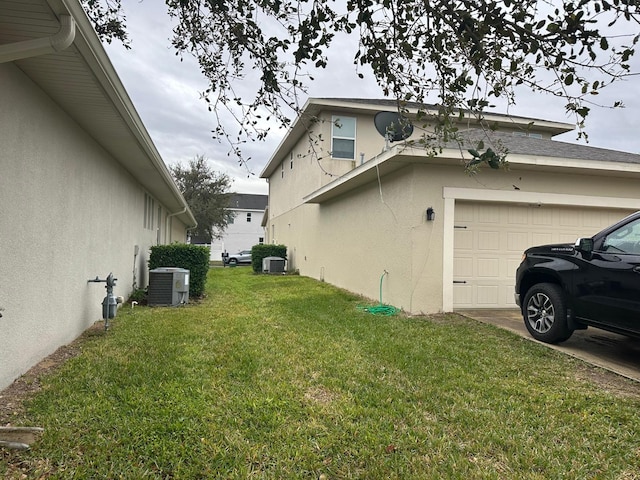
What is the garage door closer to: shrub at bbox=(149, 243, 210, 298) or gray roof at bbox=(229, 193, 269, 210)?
shrub at bbox=(149, 243, 210, 298)

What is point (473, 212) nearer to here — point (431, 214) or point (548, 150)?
point (431, 214)

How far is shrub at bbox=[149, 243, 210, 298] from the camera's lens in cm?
929

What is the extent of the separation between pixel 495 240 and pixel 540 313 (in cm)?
253

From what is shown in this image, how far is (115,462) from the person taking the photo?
8.00 ft

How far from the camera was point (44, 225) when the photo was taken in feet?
13.7

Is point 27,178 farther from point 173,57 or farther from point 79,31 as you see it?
point 173,57

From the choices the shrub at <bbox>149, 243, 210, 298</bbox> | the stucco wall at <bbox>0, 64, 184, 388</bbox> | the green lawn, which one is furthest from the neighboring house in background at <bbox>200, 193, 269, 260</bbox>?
the green lawn

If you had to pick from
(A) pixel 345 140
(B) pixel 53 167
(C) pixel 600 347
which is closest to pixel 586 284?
(C) pixel 600 347

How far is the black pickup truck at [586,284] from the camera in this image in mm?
4293

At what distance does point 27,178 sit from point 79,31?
5.35 feet

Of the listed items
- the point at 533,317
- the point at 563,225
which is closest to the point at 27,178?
the point at 533,317

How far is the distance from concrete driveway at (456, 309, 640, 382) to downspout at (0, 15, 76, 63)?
5.69 m

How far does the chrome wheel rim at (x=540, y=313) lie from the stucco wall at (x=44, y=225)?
584 centimetres

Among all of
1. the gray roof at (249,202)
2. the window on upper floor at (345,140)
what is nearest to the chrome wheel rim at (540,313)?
the window on upper floor at (345,140)
